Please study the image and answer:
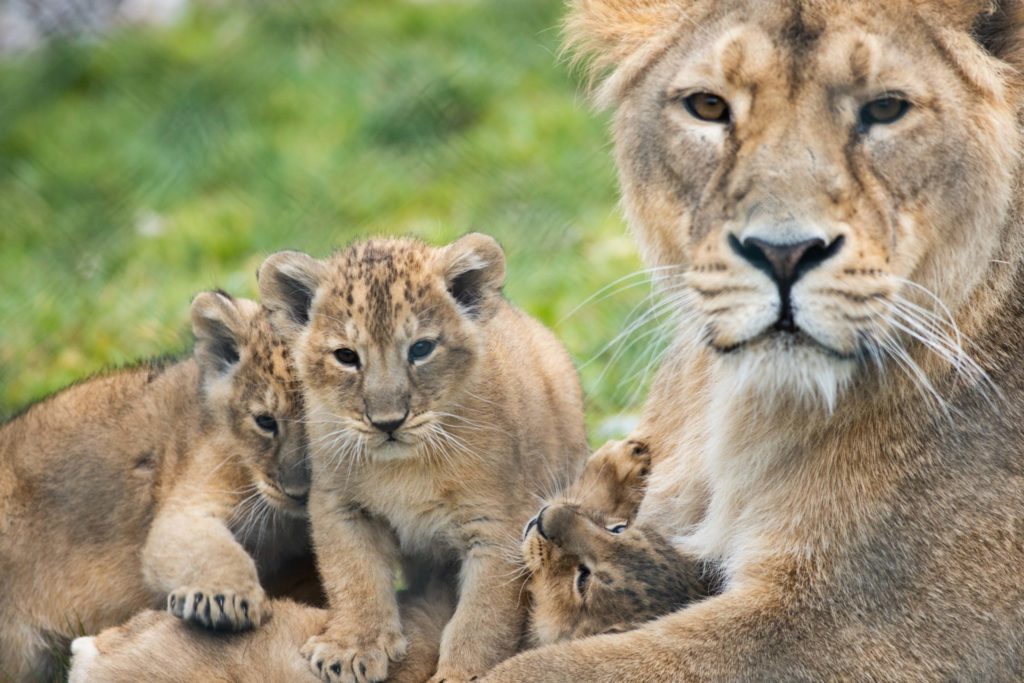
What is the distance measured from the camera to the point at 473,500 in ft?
15.5

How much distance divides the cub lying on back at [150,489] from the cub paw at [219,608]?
168 mm

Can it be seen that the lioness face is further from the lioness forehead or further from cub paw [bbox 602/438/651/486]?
cub paw [bbox 602/438/651/486]

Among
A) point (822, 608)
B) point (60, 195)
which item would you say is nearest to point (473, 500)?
point (822, 608)

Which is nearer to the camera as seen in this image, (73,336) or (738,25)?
(738,25)

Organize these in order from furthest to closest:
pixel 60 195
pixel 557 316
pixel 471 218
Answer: pixel 60 195 < pixel 471 218 < pixel 557 316

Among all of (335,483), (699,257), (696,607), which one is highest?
(699,257)

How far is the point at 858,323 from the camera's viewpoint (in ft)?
12.4

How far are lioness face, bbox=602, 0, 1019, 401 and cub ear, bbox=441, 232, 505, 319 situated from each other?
0.90 m

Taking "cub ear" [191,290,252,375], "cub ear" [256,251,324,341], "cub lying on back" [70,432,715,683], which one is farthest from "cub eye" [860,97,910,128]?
"cub ear" [191,290,252,375]

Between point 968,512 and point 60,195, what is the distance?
662cm

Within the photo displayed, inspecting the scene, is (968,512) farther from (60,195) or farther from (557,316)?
(60,195)

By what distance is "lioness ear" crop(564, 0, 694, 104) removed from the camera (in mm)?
4527

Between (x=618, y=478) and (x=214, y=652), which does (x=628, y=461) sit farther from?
(x=214, y=652)

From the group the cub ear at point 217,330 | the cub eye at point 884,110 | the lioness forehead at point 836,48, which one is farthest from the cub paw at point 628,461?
the cub eye at point 884,110
